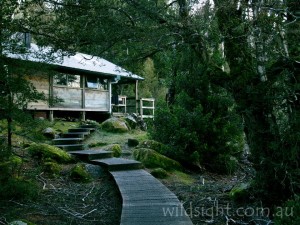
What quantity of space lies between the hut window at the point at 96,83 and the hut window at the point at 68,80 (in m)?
0.81

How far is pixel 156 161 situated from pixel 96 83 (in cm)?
1261

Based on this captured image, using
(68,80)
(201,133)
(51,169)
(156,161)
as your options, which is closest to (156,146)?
(156,161)

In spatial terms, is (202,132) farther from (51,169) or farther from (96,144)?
(96,144)

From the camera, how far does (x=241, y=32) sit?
15.0 feet

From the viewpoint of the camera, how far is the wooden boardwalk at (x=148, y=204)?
362 centimetres

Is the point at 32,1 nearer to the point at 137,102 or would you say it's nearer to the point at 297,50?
the point at 297,50

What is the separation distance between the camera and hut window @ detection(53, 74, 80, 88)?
17.8 m

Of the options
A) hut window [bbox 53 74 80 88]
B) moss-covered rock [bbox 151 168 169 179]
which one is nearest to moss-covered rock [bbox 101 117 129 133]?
hut window [bbox 53 74 80 88]

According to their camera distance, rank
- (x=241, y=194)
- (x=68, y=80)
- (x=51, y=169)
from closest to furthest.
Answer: (x=241, y=194), (x=51, y=169), (x=68, y=80)

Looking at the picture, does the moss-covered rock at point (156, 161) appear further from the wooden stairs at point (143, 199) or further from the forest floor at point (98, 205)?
the wooden stairs at point (143, 199)

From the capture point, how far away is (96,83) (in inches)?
811

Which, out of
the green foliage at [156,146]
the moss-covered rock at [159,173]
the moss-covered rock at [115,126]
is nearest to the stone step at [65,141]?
the green foliage at [156,146]

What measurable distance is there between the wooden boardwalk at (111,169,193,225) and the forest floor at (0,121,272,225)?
0.52 ft

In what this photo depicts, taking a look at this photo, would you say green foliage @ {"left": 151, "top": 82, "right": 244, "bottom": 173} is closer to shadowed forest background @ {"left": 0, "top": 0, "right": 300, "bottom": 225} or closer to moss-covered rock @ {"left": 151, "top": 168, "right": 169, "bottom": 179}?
moss-covered rock @ {"left": 151, "top": 168, "right": 169, "bottom": 179}
